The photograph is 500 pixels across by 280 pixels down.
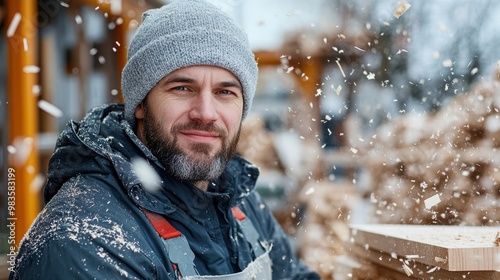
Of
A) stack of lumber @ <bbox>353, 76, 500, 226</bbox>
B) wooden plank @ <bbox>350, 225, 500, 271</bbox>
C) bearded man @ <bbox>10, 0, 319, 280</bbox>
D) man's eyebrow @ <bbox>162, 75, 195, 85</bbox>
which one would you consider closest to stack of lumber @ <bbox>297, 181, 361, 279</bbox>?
stack of lumber @ <bbox>353, 76, 500, 226</bbox>

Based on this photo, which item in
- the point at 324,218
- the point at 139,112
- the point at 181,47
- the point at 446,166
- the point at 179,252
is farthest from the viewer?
the point at 324,218

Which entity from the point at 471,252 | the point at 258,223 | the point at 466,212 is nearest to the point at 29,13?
the point at 258,223

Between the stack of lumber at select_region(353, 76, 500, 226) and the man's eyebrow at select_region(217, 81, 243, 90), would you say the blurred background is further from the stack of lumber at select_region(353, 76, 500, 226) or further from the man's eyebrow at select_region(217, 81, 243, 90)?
the man's eyebrow at select_region(217, 81, 243, 90)

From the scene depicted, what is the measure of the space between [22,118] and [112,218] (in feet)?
6.32

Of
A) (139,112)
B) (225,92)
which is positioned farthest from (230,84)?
(139,112)

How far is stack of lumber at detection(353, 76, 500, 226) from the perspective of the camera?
2305mm

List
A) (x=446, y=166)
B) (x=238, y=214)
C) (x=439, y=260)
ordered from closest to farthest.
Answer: (x=439, y=260) < (x=238, y=214) < (x=446, y=166)

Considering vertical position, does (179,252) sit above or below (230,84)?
below

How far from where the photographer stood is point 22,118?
3.01m

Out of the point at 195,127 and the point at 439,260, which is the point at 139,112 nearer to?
the point at 195,127

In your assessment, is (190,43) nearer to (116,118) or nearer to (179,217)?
(116,118)

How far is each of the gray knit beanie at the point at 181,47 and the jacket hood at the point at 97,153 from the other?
16 centimetres

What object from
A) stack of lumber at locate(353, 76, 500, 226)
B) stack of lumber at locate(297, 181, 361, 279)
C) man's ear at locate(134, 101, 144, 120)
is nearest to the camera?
man's ear at locate(134, 101, 144, 120)

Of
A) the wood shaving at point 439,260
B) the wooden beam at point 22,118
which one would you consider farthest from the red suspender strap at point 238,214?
the wooden beam at point 22,118
